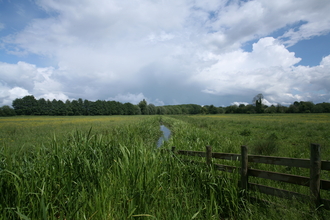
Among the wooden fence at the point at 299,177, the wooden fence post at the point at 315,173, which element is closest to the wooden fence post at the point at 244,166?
the wooden fence at the point at 299,177

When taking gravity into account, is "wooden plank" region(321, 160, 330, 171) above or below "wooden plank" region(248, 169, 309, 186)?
above

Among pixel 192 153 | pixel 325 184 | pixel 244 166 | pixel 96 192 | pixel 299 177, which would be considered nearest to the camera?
pixel 96 192

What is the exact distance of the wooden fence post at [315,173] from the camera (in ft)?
10.4

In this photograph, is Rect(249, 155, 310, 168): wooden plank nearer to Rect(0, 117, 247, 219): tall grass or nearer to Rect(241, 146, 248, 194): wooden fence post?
Rect(241, 146, 248, 194): wooden fence post

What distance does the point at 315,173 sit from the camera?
10.6 feet

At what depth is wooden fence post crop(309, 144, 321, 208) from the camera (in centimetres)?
318

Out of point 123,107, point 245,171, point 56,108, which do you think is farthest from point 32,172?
point 123,107

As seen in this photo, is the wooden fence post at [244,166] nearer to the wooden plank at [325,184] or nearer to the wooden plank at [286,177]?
the wooden plank at [286,177]

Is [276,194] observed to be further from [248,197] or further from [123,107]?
[123,107]

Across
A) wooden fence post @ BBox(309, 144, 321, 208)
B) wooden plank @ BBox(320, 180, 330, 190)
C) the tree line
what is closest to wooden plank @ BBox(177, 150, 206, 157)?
wooden fence post @ BBox(309, 144, 321, 208)

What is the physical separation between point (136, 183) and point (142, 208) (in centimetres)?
55

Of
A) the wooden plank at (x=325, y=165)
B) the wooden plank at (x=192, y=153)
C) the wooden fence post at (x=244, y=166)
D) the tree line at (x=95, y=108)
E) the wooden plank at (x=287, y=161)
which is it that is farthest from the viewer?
the tree line at (x=95, y=108)

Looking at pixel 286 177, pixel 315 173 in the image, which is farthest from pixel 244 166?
pixel 315 173

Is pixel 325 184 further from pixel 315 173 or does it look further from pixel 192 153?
pixel 192 153
